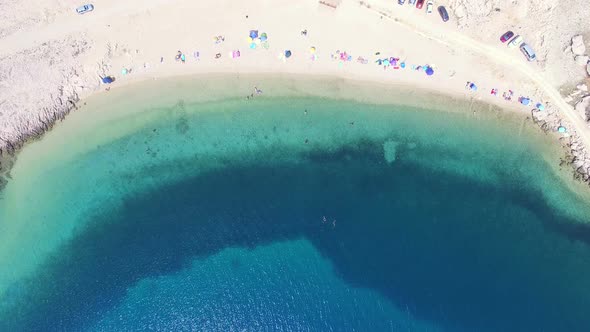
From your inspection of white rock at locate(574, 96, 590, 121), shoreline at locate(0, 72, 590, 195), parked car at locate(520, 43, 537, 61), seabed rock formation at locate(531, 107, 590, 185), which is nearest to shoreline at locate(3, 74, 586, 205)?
shoreline at locate(0, 72, 590, 195)

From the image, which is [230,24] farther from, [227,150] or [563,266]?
[563,266]

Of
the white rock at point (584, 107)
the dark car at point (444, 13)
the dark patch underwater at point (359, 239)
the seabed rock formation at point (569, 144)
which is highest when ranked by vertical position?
the dark car at point (444, 13)

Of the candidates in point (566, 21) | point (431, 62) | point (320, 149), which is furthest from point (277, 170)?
point (566, 21)

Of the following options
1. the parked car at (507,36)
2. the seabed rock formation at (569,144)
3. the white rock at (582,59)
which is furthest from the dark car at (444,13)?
the white rock at (582,59)

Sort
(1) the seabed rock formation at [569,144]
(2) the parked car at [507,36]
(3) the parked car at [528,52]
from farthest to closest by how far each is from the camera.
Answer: (1) the seabed rock formation at [569,144] → (2) the parked car at [507,36] → (3) the parked car at [528,52]

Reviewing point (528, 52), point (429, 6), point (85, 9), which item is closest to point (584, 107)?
point (528, 52)

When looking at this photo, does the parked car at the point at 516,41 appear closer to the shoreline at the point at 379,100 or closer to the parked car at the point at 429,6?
the shoreline at the point at 379,100
